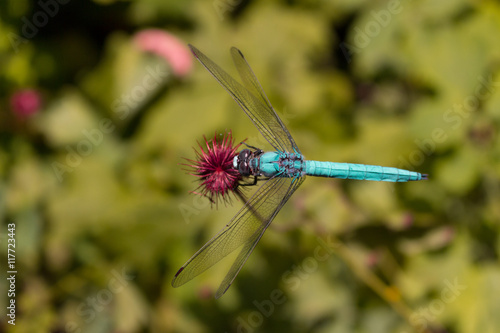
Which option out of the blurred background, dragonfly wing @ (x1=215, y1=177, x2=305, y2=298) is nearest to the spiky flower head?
dragonfly wing @ (x1=215, y1=177, x2=305, y2=298)

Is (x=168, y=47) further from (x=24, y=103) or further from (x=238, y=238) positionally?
(x=238, y=238)

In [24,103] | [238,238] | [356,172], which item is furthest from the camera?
[24,103]

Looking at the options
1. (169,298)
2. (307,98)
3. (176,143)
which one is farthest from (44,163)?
(307,98)

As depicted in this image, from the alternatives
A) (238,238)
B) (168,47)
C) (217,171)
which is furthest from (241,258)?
(168,47)

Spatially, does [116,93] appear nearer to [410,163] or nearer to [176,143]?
[176,143]

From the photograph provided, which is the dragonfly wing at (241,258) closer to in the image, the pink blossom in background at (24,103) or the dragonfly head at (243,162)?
the dragonfly head at (243,162)

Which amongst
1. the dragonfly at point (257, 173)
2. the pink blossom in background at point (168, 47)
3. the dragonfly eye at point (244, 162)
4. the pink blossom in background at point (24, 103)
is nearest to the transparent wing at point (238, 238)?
the dragonfly at point (257, 173)
